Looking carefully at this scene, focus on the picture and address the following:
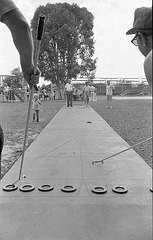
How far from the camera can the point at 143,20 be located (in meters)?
1.10

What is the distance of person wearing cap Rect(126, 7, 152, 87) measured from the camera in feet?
3.40

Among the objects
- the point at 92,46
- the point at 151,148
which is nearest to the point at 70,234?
the point at 151,148

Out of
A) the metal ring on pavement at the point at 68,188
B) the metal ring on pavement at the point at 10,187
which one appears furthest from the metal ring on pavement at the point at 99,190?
the metal ring on pavement at the point at 10,187

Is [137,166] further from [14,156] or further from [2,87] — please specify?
[2,87]

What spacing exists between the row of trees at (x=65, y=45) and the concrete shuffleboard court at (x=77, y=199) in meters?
26.8

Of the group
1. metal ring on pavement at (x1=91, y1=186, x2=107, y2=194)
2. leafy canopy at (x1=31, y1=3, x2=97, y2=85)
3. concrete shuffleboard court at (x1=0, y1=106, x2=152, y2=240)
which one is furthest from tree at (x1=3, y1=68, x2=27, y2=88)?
metal ring on pavement at (x1=91, y1=186, x2=107, y2=194)

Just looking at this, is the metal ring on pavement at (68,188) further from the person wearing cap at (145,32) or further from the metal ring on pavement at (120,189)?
the person wearing cap at (145,32)

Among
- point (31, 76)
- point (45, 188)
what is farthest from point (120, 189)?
point (31, 76)

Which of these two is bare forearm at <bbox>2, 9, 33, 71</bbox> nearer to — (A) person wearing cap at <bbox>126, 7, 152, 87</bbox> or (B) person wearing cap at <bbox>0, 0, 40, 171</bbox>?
(B) person wearing cap at <bbox>0, 0, 40, 171</bbox>

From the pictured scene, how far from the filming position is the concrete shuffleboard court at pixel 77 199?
196cm

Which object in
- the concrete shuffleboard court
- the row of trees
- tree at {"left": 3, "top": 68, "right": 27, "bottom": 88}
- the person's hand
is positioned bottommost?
the concrete shuffleboard court

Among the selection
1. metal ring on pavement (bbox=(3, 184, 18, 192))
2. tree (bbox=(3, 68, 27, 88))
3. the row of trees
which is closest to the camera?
metal ring on pavement (bbox=(3, 184, 18, 192))

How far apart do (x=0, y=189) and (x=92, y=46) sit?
30577mm

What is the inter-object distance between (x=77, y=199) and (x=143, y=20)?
5.99 feet
